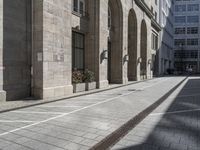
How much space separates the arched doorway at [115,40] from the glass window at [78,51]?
6014mm

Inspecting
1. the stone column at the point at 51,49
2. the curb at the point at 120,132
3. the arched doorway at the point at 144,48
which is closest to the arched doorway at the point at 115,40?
the stone column at the point at 51,49

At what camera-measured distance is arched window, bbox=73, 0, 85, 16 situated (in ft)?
63.1

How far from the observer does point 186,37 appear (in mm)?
96375

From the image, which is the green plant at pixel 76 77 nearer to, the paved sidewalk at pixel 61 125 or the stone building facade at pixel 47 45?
the stone building facade at pixel 47 45

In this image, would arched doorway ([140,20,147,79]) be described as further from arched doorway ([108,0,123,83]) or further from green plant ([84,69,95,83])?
green plant ([84,69,95,83])

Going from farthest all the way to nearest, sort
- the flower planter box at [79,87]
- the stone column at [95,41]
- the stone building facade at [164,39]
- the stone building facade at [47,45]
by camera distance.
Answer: the stone building facade at [164,39], the stone column at [95,41], the flower planter box at [79,87], the stone building facade at [47,45]

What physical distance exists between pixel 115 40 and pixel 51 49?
41.8 feet

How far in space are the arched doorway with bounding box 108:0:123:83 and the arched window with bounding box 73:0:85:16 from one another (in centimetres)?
603

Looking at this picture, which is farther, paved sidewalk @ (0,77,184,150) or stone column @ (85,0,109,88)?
stone column @ (85,0,109,88)

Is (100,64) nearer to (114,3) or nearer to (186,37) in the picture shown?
(114,3)

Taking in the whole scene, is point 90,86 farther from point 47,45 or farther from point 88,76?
point 47,45

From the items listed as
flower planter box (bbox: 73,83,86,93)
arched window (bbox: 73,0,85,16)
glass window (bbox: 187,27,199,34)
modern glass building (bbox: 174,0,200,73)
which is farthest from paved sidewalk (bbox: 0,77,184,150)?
glass window (bbox: 187,27,199,34)

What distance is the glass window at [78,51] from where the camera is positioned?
19.3 meters

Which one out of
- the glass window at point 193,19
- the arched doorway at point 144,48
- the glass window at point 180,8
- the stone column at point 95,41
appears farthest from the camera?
the glass window at point 180,8
